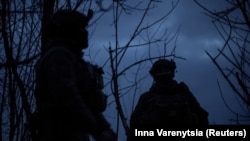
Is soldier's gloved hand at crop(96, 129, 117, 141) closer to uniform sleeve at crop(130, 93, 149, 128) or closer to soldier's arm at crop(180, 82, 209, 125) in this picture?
uniform sleeve at crop(130, 93, 149, 128)

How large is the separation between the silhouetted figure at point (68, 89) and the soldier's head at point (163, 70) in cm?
351

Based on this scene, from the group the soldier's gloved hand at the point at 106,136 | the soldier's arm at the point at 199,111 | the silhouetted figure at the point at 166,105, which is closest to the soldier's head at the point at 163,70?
the silhouetted figure at the point at 166,105

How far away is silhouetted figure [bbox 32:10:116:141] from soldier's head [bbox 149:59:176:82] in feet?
11.5

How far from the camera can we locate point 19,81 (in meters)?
5.53

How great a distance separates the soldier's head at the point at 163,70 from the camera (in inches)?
264

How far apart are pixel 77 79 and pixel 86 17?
1.96 ft

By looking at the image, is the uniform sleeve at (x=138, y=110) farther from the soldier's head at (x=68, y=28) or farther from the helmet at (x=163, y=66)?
the soldier's head at (x=68, y=28)

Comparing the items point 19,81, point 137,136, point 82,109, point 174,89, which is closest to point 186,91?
point 174,89

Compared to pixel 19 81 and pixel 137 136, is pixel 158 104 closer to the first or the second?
pixel 137 136

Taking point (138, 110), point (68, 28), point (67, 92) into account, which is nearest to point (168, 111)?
point (138, 110)

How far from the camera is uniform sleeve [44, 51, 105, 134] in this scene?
2.76 meters

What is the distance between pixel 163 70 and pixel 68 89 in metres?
4.10

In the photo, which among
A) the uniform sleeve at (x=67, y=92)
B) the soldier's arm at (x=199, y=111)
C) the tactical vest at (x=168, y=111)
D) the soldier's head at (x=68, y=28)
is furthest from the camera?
the soldier's arm at (x=199, y=111)

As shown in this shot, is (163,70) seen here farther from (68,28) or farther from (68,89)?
(68,89)
